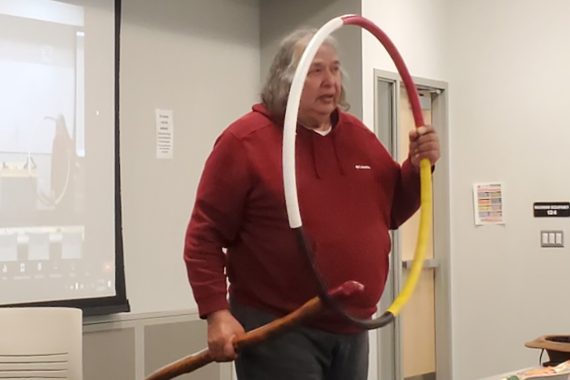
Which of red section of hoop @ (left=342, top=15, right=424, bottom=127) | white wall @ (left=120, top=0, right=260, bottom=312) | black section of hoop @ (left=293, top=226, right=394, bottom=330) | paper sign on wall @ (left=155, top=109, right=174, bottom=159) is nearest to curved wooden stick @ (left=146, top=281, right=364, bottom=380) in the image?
black section of hoop @ (left=293, top=226, right=394, bottom=330)

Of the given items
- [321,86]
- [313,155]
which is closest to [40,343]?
[313,155]

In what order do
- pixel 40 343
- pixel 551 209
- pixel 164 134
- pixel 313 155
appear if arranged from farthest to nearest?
pixel 551 209, pixel 164 134, pixel 40 343, pixel 313 155

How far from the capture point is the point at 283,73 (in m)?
1.87

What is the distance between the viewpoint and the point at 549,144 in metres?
4.50

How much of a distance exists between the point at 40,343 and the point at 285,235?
118 cm

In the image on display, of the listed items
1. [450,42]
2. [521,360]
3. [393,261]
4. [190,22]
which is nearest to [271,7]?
[190,22]

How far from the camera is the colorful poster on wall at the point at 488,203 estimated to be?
15.4 ft

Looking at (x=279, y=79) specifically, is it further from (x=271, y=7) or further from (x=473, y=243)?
(x=473, y=243)

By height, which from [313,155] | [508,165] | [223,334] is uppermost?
[508,165]

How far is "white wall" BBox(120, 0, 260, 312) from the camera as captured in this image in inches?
149

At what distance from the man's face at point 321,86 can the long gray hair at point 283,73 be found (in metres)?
0.05

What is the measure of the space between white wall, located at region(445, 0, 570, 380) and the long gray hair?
9.66 ft

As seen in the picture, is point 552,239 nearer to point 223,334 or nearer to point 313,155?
point 313,155

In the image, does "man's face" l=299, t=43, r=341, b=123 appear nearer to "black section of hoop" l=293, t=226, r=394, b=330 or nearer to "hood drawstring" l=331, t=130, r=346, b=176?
"hood drawstring" l=331, t=130, r=346, b=176
